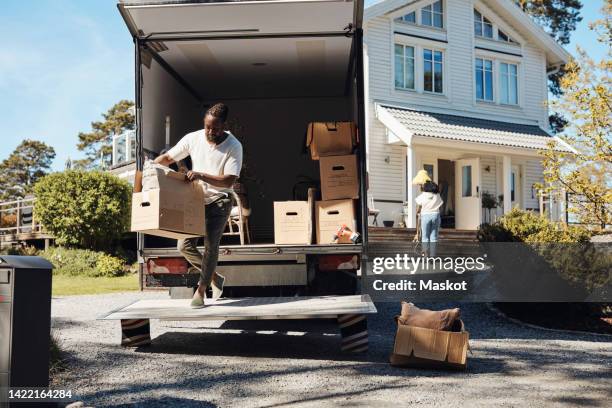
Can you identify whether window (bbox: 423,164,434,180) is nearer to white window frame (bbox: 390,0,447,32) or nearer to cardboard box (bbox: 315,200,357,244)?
white window frame (bbox: 390,0,447,32)

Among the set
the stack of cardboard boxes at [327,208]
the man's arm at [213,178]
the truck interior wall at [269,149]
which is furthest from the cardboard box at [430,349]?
the truck interior wall at [269,149]

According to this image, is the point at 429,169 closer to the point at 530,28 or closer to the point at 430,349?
the point at 530,28

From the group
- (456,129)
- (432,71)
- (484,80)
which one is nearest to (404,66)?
(432,71)

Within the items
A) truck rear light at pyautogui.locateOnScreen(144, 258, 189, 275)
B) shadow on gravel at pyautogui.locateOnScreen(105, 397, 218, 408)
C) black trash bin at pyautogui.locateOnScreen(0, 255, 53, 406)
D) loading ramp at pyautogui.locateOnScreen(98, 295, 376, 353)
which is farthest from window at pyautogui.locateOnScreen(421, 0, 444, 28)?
black trash bin at pyautogui.locateOnScreen(0, 255, 53, 406)

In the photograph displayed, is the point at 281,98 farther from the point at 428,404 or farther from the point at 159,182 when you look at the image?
the point at 428,404

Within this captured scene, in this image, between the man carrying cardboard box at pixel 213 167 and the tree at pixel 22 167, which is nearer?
the man carrying cardboard box at pixel 213 167

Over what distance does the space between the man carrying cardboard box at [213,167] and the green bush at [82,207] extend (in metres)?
11.7

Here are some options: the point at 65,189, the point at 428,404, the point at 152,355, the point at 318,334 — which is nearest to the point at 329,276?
the point at 318,334

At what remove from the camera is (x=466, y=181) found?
2117cm

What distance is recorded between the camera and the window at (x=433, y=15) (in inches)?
833

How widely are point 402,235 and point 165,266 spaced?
1023 centimetres

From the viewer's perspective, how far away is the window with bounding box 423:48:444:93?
2100cm

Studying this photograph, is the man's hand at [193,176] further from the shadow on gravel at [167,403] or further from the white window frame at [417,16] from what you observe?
the white window frame at [417,16]

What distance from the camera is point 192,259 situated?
21.6ft
